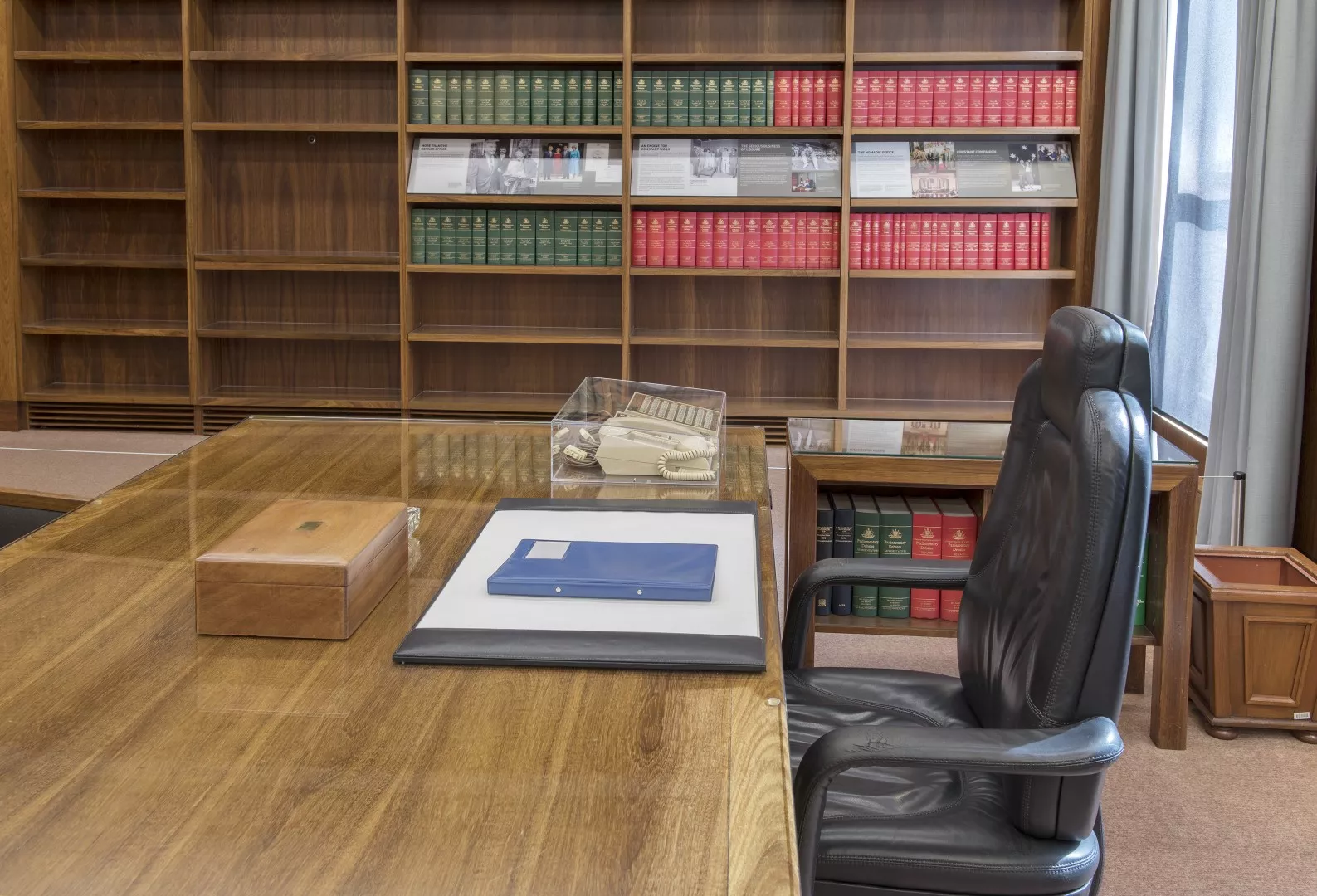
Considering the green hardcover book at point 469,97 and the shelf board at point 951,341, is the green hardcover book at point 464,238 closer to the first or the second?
the green hardcover book at point 469,97

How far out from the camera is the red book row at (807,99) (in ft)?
17.7

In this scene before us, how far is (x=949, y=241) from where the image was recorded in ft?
17.9

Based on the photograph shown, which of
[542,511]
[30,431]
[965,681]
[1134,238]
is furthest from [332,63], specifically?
[965,681]

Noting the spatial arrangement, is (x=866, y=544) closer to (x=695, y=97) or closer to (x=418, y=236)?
(x=695, y=97)

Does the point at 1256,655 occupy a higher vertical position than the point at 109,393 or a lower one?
lower

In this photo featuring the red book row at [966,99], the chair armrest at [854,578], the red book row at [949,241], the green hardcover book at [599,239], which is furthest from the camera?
the green hardcover book at [599,239]

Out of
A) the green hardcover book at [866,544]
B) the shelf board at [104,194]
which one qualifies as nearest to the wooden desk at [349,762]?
the green hardcover book at [866,544]

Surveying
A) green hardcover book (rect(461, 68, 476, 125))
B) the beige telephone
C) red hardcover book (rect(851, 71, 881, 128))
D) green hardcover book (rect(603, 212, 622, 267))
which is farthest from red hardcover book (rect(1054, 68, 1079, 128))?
the beige telephone

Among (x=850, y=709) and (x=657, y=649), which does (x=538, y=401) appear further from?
(x=657, y=649)

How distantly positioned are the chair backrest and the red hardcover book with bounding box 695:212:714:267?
380 cm

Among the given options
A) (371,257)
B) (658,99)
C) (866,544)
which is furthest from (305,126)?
(866,544)

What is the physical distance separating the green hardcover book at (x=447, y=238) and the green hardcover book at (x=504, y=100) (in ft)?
1.46

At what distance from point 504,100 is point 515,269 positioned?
70 cm

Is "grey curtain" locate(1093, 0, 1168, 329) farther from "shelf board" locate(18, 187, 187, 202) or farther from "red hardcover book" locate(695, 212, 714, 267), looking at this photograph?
"shelf board" locate(18, 187, 187, 202)
